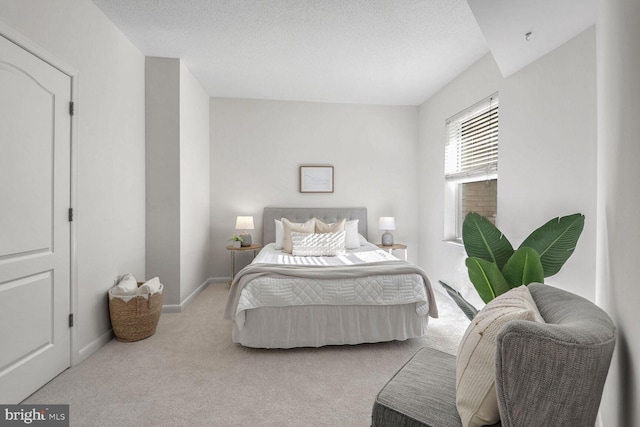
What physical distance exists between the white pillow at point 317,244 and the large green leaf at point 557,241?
2248 mm

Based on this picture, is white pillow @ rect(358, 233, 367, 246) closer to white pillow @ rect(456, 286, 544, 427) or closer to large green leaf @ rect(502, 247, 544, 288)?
large green leaf @ rect(502, 247, 544, 288)

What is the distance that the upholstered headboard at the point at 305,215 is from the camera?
15.5ft

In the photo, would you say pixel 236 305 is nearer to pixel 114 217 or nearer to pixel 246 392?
pixel 246 392

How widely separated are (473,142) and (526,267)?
7.32 ft

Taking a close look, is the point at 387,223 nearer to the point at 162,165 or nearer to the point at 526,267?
the point at 526,267

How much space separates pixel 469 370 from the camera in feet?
3.42

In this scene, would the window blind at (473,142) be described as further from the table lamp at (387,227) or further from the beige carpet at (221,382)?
the beige carpet at (221,382)

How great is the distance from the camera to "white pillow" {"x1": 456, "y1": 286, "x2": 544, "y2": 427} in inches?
38.0

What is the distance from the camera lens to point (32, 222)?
199cm

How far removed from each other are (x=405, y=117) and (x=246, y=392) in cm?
435

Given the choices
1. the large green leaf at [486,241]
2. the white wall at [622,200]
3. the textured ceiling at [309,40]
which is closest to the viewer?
the white wall at [622,200]

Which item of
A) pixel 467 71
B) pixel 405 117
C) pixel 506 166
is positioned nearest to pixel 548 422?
pixel 506 166

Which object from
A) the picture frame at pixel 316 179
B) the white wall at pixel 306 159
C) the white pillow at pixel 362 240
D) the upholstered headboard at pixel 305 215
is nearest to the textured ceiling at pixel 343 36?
the white wall at pixel 306 159

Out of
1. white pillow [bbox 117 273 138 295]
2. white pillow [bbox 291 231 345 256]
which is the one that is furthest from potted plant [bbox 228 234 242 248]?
white pillow [bbox 117 273 138 295]
